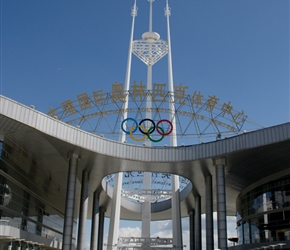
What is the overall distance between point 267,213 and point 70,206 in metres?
17.1

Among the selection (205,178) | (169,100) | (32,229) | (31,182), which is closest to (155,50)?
(169,100)

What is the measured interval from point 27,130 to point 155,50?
2551cm

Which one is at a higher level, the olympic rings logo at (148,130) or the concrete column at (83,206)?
the olympic rings logo at (148,130)

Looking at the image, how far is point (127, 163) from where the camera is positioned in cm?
3195

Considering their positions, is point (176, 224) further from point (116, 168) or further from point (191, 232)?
point (191, 232)

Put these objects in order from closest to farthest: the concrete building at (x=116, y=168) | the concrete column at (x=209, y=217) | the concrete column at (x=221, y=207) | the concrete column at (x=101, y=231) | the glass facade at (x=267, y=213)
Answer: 1. the concrete building at (x=116, y=168)
2. the concrete column at (x=221, y=207)
3. the glass facade at (x=267, y=213)
4. the concrete column at (x=209, y=217)
5. the concrete column at (x=101, y=231)

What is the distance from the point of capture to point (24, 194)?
34750mm

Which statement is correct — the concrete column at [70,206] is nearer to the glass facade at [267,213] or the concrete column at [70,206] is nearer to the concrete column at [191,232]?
the glass facade at [267,213]

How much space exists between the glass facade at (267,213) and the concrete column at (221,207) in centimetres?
625

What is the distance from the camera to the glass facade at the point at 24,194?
29141 millimetres

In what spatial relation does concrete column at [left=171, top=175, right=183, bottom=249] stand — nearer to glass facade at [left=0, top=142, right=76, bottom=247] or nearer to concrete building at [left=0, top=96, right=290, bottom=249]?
concrete building at [left=0, top=96, right=290, bottom=249]

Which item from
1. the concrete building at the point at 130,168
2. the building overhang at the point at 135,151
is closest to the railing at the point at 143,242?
the concrete building at the point at 130,168

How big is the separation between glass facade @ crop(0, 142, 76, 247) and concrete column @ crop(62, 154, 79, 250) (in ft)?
14.1

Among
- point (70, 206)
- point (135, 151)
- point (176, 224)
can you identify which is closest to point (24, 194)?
point (70, 206)
